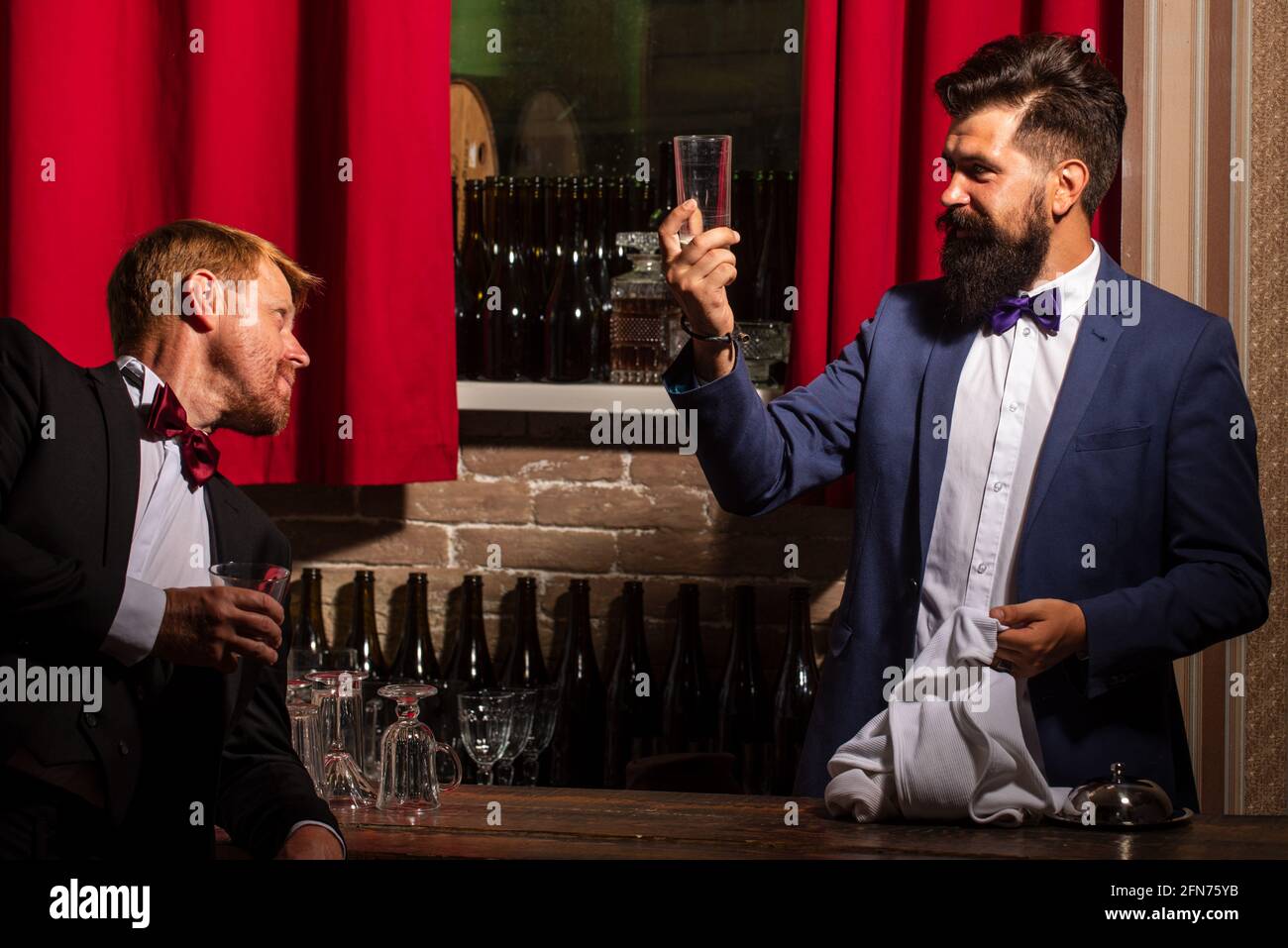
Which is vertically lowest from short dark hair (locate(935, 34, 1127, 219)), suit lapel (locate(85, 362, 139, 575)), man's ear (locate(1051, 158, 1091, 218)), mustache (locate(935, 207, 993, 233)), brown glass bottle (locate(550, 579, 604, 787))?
brown glass bottle (locate(550, 579, 604, 787))

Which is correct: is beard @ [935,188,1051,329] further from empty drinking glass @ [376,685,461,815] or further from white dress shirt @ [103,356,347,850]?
white dress shirt @ [103,356,347,850]

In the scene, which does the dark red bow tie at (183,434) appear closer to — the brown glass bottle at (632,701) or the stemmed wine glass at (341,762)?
the stemmed wine glass at (341,762)

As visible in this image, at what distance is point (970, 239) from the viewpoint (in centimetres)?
192

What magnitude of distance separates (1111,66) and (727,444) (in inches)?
39.2

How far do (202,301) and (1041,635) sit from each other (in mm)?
1118

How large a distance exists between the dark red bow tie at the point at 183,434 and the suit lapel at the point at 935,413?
93 centimetres

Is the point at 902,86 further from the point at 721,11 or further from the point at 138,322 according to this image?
the point at 138,322

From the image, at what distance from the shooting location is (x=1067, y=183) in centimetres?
194

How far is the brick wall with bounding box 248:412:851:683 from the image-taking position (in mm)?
2607

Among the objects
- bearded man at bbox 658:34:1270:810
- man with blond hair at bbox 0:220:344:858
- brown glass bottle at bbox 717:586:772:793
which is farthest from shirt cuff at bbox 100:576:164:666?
brown glass bottle at bbox 717:586:772:793

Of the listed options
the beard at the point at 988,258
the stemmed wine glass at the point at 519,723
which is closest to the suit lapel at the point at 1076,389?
the beard at the point at 988,258

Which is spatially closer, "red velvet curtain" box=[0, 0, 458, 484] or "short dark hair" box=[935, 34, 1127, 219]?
"short dark hair" box=[935, 34, 1127, 219]

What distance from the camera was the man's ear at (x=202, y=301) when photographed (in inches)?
69.1

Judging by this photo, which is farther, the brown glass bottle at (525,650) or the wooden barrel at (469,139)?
the wooden barrel at (469,139)
